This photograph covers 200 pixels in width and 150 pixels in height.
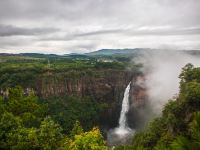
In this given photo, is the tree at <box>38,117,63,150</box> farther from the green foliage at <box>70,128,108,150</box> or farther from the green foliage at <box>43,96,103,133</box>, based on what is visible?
the green foliage at <box>43,96,103,133</box>

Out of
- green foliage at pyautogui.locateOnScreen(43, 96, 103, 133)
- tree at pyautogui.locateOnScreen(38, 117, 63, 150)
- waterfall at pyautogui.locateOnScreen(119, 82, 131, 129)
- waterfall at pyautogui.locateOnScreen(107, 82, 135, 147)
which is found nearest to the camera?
tree at pyautogui.locateOnScreen(38, 117, 63, 150)

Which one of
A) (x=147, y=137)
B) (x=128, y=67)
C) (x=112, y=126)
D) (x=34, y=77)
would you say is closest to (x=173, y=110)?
(x=147, y=137)

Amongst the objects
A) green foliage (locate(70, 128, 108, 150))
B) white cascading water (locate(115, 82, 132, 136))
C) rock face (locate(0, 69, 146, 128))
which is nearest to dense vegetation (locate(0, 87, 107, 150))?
green foliage (locate(70, 128, 108, 150))

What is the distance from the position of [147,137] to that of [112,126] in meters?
66.5

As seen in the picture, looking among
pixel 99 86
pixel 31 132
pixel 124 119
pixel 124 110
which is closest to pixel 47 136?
pixel 31 132

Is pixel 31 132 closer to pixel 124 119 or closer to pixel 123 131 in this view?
pixel 123 131

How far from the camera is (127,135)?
342 ft

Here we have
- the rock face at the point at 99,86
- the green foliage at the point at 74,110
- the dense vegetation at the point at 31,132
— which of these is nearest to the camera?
the dense vegetation at the point at 31,132

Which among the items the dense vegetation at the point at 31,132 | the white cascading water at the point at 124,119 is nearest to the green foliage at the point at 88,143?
the dense vegetation at the point at 31,132

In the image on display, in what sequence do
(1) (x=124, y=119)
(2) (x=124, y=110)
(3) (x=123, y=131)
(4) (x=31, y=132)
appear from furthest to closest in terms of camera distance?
(2) (x=124, y=110)
(1) (x=124, y=119)
(3) (x=123, y=131)
(4) (x=31, y=132)

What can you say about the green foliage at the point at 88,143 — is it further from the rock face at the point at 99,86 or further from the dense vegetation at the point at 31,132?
the rock face at the point at 99,86

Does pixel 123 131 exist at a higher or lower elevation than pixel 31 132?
lower

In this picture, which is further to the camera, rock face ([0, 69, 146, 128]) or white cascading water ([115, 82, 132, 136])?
rock face ([0, 69, 146, 128])

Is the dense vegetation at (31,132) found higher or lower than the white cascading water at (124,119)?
higher
